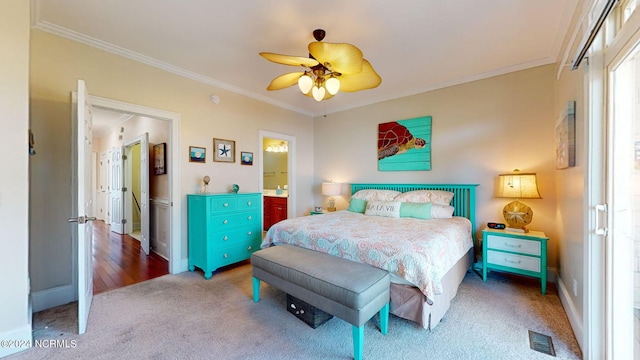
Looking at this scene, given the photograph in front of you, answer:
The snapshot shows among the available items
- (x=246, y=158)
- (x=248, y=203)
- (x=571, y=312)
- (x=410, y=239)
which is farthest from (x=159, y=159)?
(x=571, y=312)

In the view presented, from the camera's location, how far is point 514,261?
280cm

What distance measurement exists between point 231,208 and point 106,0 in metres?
2.40

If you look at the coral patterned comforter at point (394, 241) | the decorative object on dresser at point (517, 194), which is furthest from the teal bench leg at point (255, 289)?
the decorative object on dresser at point (517, 194)

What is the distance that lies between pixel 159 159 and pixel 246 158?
1.45 m

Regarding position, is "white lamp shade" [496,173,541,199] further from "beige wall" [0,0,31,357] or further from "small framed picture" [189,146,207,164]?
"beige wall" [0,0,31,357]

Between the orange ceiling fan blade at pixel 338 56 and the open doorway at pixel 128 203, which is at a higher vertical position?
the orange ceiling fan blade at pixel 338 56

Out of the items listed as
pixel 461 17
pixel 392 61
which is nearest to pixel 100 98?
pixel 392 61

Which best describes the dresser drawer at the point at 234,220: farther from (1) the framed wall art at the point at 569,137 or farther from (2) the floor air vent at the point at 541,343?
(1) the framed wall art at the point at 569,137

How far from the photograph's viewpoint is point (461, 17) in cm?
221

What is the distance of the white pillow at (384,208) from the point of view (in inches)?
134

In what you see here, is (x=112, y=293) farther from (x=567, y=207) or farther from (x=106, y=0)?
(x=567, y=207)

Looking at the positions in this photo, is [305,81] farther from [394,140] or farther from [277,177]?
[277,177]

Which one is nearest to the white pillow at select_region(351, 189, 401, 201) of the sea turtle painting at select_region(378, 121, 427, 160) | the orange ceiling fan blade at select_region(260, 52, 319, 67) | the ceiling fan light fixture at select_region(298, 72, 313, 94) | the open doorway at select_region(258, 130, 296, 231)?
the sea turtle painting at select_region(378, 121, 427, 160)

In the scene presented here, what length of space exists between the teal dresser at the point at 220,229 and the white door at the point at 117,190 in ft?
11.7
